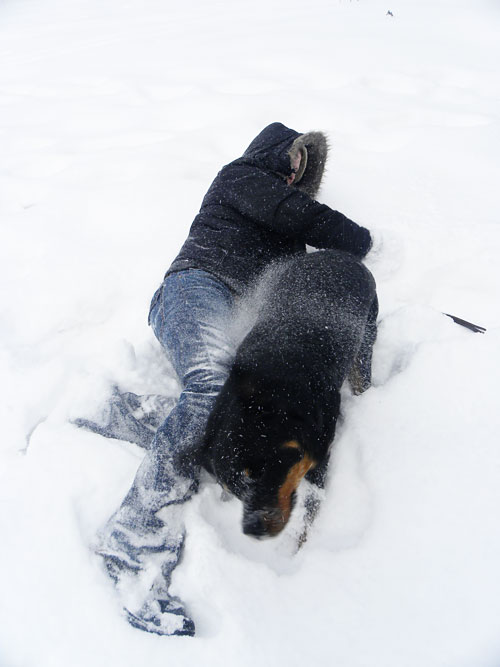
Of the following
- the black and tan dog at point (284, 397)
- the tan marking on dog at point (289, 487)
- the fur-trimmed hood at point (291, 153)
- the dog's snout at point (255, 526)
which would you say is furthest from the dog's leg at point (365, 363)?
the fur-trimmed hood at point (291, 153)

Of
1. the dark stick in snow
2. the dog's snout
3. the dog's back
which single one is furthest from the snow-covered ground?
the dog's back

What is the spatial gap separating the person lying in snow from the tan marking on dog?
11.3 inches

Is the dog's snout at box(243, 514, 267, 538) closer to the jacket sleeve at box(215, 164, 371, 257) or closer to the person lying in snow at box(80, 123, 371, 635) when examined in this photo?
the person lying in snow at box(80, 123, 371, 635)

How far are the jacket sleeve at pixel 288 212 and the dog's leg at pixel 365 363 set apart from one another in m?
0.43

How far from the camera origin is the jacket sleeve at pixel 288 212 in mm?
1672

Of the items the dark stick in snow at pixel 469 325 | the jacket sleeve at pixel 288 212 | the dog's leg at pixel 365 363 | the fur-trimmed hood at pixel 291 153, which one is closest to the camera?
the dog's leg at pixel 365 363

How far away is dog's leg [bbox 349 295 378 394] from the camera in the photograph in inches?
55.5

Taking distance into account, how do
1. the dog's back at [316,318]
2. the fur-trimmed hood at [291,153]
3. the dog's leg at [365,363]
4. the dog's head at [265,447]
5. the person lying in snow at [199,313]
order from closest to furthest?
the dog's head at [265,447] < the dog's back at [316,318] < the person lying in snow at [199,313] < the dog's leg at [365,363] < the fur-trimmed hood at [291,153]

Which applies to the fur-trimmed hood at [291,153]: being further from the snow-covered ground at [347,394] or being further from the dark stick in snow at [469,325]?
the dark stick in snow at [469,325]

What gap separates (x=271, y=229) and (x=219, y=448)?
3.21ft

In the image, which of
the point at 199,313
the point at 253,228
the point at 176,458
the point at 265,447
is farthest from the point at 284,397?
the point at 253,228

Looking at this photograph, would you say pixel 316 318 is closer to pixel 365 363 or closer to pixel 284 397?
pixel 284 397

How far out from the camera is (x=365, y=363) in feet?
4.76

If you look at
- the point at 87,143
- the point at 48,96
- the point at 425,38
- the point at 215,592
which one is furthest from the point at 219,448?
the point at 425,38
